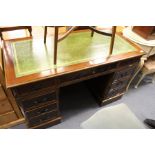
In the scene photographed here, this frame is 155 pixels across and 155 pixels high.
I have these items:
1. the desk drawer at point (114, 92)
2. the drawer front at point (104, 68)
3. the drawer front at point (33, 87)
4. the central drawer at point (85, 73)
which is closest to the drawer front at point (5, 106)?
the drawer front at point (33, 87)

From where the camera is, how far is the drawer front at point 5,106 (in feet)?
4.03

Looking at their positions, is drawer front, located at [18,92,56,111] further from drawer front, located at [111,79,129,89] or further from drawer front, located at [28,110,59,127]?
drawer front, located at [111,79,129,89]

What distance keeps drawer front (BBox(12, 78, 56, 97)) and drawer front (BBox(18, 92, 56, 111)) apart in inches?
3.6

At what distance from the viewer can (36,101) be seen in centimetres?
114

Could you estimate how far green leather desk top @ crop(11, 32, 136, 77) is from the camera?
1.06 metres

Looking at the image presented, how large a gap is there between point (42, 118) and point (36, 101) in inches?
Answer: 11.3

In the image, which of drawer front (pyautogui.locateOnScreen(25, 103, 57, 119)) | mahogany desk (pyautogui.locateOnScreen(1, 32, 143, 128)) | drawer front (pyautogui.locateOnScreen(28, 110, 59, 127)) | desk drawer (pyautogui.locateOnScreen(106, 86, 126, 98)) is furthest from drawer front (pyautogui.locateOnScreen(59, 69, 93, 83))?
desk drawer (pyautogui.locateOnScreen(106, 86, 126, 98))

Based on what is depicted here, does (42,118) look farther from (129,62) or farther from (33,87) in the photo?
(129,62)

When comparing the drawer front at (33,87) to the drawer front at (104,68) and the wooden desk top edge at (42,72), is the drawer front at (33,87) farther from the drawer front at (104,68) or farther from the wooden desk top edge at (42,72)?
the drawer front at (104,68)

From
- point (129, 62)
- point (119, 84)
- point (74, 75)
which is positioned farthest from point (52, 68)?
point (119, 84)

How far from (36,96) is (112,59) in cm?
68

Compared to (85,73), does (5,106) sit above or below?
below

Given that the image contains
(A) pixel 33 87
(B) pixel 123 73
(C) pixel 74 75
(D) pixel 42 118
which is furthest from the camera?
(B) pixel 123 73
